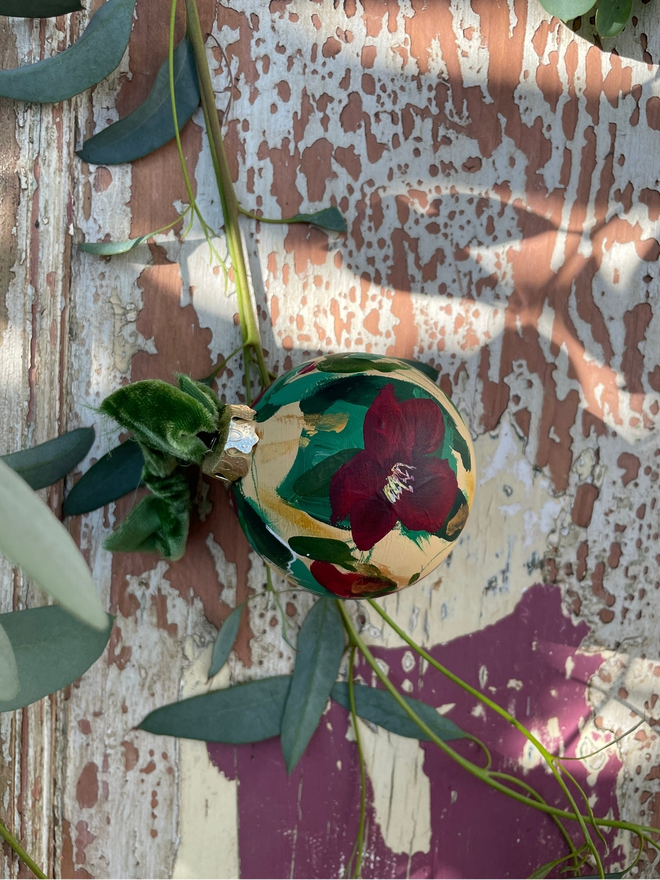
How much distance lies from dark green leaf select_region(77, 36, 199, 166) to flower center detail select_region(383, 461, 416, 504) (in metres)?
0.35

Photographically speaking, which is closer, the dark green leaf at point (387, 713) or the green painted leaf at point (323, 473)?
the green painted leaf at point (323, 473)

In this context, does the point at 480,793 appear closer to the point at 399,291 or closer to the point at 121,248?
the point at 399,291

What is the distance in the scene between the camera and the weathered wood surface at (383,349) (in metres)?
0.52

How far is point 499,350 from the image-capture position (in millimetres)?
551

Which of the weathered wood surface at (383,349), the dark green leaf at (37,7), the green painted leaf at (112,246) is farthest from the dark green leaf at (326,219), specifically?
the dark green leaf at (37,7)

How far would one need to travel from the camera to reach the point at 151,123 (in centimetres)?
51

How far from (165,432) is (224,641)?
8.4 inches

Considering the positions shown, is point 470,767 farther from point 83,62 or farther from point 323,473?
point 83,62

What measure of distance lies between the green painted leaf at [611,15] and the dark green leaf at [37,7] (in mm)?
425

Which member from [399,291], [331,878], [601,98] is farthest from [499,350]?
[331,878]

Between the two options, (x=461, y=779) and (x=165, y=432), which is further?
(x=461, y=779)

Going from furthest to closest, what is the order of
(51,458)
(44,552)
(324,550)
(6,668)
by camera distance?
1. (51,458)
2. (324,550)
3. (6,668)
4. (44,552)

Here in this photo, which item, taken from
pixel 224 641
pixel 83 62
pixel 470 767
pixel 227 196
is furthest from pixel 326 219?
pixel 470 767

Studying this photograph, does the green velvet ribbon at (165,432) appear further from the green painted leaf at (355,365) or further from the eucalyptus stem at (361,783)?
the eucalyptus stem at (361,783)
